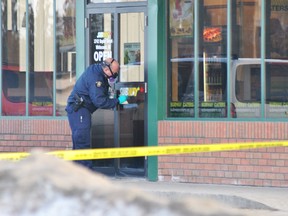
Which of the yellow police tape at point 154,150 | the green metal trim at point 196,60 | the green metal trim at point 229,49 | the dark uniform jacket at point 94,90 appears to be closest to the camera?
the yellow police tape at point 154,150

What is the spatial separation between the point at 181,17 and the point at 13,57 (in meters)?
2.81

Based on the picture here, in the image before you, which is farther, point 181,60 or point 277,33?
point 181,60

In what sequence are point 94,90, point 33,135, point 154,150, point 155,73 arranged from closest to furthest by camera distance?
1. point 154,150
2. point 94,90
3. point 155,73
4. point 33,135

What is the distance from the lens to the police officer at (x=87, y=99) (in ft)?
26.9

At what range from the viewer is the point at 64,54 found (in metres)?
9.64

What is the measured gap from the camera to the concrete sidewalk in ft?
24.2

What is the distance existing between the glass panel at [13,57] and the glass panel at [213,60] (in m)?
2.87

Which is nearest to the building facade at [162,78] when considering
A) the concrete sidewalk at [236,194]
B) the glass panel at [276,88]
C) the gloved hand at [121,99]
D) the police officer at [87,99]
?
the glass panel at [276,88]

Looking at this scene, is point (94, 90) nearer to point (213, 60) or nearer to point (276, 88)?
point (213, 60)

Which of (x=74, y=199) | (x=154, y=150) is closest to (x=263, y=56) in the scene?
(x=154, y=150)

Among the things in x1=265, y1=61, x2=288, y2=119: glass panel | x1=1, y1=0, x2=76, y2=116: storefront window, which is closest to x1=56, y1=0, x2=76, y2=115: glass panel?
x1=1, y1=0, x2=76, y2=116: storefront window

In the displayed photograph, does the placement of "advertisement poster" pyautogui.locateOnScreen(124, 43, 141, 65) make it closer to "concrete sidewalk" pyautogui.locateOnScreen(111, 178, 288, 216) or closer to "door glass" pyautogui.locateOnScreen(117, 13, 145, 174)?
"door glass" pyautogui.locateOnScreen(117, 13, 145, 174)

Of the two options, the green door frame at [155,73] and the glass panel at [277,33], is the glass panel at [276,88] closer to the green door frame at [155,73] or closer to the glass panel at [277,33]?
the glass panel at [277,33]

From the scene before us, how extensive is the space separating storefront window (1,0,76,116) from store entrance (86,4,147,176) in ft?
1.44
